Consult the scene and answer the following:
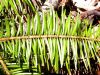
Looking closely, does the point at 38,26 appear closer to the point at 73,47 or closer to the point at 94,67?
the point at 73,47

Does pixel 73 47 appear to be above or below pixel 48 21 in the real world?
below

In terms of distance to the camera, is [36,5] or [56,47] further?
[36,5]

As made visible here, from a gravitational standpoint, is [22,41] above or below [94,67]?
above

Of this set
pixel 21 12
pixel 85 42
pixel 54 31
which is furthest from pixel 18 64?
pixel 21 12

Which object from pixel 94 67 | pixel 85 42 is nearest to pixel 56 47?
pixel 85 42

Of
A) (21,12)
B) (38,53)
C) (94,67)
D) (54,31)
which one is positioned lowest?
(94,67)

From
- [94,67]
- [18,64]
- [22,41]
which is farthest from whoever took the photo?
[94,67]

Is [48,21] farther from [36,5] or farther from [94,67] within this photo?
[36,5]

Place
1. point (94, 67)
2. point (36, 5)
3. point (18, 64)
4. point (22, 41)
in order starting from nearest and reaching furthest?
point (22, 41) → point (18, 64) → point (94, 67) → point (36, 5)

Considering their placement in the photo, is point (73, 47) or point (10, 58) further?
point (10, 58)
